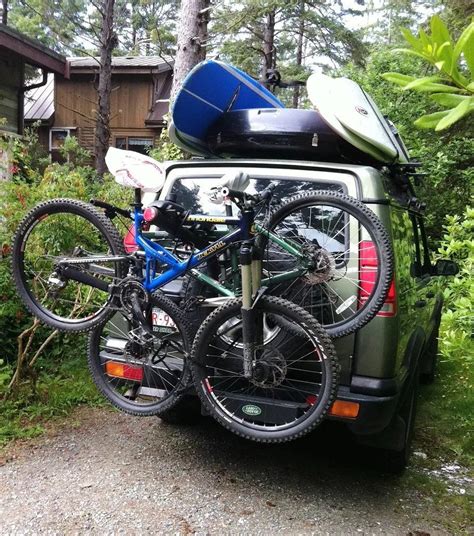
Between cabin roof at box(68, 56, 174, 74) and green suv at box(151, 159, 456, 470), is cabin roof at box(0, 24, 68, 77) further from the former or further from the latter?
green suv at box(151, 159, 456, 470)

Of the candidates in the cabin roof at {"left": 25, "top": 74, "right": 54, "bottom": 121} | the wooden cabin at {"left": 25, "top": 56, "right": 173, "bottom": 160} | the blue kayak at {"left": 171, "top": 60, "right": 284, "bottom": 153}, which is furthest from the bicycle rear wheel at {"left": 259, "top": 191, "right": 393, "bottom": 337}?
the cabin roof at {"left": 25, "top": 74, "right": 54, "bottom": 121}

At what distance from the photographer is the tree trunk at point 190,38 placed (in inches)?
276

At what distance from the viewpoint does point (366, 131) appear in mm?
3256

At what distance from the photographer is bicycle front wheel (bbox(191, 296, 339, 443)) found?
2.74m

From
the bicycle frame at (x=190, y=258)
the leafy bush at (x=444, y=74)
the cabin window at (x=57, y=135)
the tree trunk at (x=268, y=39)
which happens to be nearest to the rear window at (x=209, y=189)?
the bicycle frame at (x=190, y=258)

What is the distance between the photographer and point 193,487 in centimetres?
322

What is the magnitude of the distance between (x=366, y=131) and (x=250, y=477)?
2402mm

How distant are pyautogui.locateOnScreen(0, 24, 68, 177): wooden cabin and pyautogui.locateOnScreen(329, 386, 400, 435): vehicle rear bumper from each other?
35.1 feet

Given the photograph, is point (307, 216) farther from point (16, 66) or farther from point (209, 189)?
point (16, 66)

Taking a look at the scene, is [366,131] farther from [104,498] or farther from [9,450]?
[9,450]

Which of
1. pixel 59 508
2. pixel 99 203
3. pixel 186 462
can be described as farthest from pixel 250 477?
→ pixel 99 203

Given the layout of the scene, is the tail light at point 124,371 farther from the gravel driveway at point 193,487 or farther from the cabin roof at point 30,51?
the cabin roof at point 30,51

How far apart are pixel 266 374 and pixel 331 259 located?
756mm

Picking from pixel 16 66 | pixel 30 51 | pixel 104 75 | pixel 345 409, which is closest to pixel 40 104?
pixel 104 75
